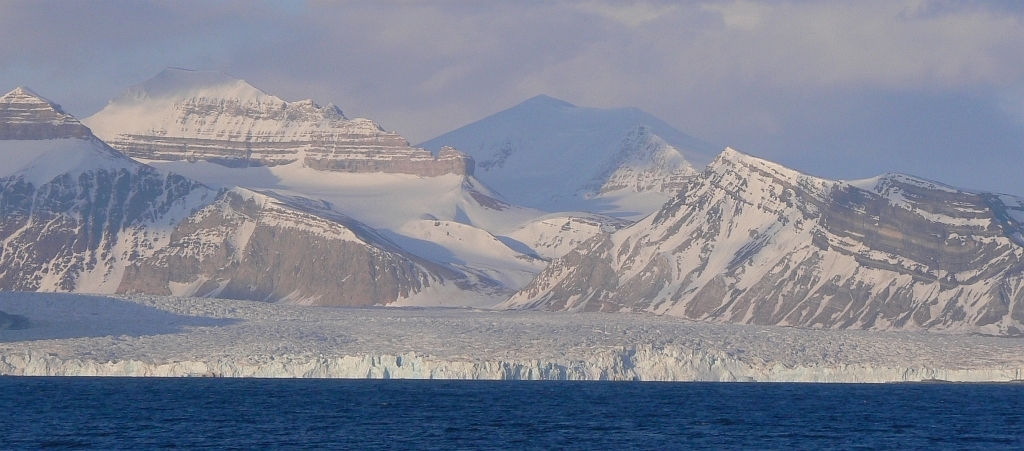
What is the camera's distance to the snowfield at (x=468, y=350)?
15512 cm

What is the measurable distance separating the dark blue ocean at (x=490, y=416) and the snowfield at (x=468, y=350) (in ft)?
6.50

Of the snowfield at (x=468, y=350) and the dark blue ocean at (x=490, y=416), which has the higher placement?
the snowfield at (x=468, y=350)

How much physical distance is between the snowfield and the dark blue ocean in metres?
1.98

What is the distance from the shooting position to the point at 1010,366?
163 meters

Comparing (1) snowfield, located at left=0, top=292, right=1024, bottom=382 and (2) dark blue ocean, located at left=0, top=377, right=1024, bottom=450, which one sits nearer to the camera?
(2) dark blue ocean, located at left=0, top=377, right=1024, bottom=450

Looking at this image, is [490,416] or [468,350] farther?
[468,350]

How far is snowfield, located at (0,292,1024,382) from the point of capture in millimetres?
155125

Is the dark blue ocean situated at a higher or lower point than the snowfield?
lower

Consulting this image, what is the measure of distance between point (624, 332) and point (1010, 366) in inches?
1344

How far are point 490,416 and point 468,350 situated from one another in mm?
31918

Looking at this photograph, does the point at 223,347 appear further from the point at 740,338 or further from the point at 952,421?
the point at 952,421

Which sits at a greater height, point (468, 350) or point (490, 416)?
point (468, 350)

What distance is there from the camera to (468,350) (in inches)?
6299

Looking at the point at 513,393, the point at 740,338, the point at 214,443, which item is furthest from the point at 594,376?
the point at 214,443
